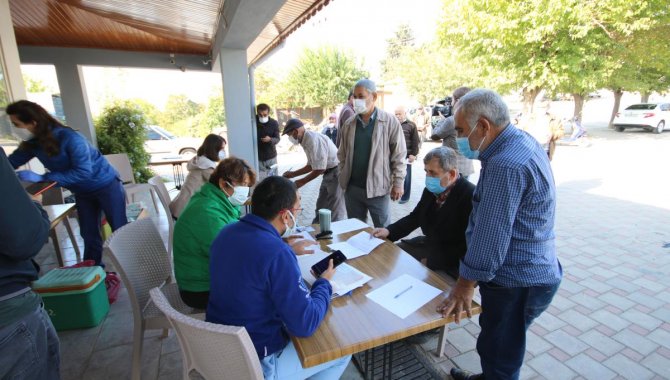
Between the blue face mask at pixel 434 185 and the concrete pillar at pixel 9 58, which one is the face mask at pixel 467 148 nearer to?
the blue face mask at pixel 434 185

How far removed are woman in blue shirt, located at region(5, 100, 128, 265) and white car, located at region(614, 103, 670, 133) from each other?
774 inches

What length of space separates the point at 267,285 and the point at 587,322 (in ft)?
8.98

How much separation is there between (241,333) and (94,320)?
7.37 ft

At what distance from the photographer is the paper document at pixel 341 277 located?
4.99 ft

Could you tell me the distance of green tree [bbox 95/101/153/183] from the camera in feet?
22.9

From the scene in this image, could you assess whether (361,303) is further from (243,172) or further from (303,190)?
(303,190)

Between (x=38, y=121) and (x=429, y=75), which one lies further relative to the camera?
(x=429, y=75)

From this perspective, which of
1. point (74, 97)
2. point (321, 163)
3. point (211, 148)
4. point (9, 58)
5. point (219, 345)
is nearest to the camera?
point (219, 345)

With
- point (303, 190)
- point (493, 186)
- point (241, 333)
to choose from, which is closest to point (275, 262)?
point (241, 333)

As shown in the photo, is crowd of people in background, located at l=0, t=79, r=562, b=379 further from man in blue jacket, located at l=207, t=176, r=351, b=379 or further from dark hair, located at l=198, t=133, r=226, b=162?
dark hair, located at l=198, t=133, r=226, b=162

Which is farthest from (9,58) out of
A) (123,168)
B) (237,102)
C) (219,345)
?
(219,345)

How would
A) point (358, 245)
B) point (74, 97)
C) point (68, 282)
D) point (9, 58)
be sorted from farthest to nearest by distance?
1. point (74, 97)
2. point (9, 58)
3. point (68, 282)
4. point (358, 245)

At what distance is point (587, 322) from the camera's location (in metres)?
2.60

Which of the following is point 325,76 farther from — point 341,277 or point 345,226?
point 341,277
